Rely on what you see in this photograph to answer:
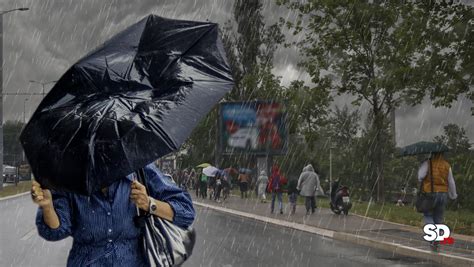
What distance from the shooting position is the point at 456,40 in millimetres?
16906

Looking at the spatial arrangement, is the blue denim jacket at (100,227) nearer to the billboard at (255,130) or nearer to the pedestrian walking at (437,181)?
the pedestrian walking at (437,181)

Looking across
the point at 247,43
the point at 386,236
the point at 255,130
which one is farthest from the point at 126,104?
the point at 247,43

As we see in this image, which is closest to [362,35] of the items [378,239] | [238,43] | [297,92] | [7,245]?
[297,92]

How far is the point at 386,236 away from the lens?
14.5m

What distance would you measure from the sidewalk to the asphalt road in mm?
300

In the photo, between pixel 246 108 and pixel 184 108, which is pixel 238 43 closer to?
pixel 246 108

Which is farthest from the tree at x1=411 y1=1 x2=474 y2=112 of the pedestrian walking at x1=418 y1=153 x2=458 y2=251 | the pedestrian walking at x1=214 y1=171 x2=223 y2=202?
the pedestrian walking at x1=214 y1=171 x2=223 y2=202

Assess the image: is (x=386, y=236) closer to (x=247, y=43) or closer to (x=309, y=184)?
(x=309, y=184)

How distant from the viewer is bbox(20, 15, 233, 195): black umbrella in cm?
311

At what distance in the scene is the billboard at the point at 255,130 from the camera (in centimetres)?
4059

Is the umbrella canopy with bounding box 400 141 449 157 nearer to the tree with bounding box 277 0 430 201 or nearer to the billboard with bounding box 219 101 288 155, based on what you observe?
the tree with bounding box 277 0 430 201

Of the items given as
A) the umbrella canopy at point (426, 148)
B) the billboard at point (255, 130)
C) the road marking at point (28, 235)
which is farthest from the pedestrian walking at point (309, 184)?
the billboard at point (255, 130)

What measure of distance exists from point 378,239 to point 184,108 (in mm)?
11247

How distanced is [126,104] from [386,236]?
39.2ft
